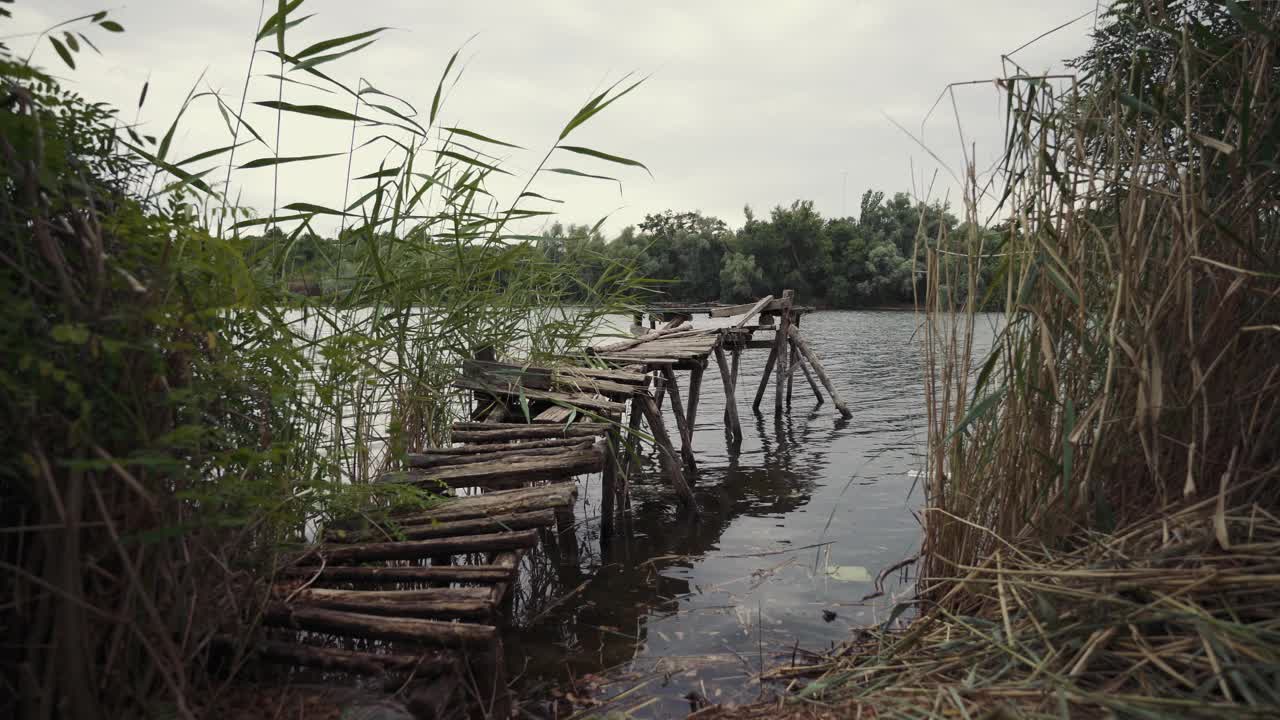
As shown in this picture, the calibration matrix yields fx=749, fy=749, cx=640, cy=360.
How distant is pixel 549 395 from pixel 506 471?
1451 millimetres

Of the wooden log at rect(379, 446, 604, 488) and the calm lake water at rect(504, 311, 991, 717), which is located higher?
the wooden log at rect(379, 446, 604, 488)

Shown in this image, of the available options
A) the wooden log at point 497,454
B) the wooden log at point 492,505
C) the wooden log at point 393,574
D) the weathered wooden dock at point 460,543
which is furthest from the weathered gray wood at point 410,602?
the wooden log at point 497,454

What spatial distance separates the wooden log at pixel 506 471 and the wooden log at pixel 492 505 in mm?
293

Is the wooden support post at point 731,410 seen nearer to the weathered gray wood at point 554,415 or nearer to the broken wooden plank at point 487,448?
the weathered gray wood at point 554,415

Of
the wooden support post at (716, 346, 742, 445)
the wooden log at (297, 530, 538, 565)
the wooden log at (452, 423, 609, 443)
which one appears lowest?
the wooden support post at (716, 346, 742, 445)

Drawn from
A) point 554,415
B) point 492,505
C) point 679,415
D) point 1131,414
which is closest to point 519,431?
point 554,415

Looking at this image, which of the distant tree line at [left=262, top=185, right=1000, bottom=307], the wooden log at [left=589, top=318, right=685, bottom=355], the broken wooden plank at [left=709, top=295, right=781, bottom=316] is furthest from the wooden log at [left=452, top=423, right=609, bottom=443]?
the distant tree line at [left=262, top=185, right=1000, bottom=307]

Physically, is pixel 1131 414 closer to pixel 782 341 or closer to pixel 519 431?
pixel 519 431

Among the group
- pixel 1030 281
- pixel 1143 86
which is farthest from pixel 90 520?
pixel 1143 86

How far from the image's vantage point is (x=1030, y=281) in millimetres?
2660

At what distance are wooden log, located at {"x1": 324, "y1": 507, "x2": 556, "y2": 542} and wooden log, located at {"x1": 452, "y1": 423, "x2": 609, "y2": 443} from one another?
142 cm

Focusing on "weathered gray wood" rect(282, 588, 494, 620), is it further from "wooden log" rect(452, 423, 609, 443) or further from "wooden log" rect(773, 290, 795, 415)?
"wooden log" rect(773, 290, 795, 415)

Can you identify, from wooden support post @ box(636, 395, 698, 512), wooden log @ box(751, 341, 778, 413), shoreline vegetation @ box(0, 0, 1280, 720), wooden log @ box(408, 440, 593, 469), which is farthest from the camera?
wooden log @ box(751, 341, 778, 413)

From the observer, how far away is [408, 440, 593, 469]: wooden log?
4179mm
